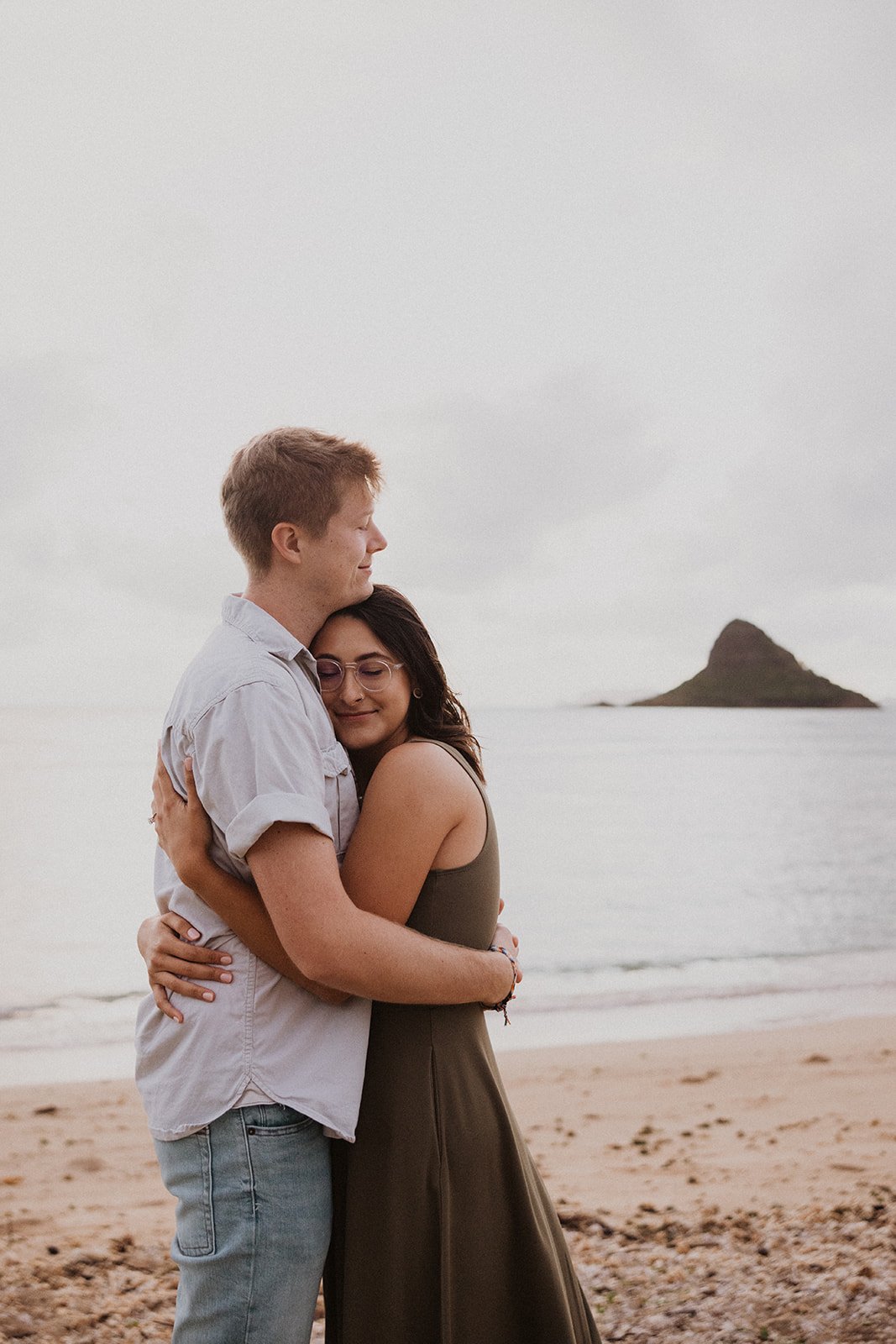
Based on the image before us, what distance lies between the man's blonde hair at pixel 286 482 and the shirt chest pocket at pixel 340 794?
1.44ft

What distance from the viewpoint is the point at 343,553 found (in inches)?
94.6

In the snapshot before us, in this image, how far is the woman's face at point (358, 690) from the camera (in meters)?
2.59

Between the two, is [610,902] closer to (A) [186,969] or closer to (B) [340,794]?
(B) [340,794]

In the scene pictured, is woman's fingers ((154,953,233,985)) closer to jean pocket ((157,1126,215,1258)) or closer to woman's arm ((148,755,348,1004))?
woman's arm ((148,755,348,1004))

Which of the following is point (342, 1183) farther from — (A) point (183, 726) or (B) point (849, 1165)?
(B) point (849, 1165)

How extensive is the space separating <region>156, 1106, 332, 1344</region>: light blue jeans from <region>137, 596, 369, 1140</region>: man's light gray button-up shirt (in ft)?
0.20

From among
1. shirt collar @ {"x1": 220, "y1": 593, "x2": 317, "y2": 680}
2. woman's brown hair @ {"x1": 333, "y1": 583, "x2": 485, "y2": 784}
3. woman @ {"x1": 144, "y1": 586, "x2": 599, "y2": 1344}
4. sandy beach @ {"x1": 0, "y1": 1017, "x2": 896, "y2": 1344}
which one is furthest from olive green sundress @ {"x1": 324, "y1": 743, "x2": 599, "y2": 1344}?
sandy beach @ {"x1": 0, "y1": 1017, "x2": 896, "y2": 1344}

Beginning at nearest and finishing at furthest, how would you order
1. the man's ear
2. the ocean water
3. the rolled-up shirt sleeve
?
the rolled-up shirt sleeve → the man's ear → the ocean water

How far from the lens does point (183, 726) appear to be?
7.20 feet

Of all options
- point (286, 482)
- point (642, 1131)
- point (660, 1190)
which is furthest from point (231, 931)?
point (642, 1131)

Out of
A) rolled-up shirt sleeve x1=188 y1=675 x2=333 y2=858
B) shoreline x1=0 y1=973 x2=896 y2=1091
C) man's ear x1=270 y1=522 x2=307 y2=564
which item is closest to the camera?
rolled-up shirt sleeve x1=188 y1=675 x2=333 y2=858

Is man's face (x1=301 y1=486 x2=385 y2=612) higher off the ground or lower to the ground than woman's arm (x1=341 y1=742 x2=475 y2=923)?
higher

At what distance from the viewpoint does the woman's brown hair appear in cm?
262

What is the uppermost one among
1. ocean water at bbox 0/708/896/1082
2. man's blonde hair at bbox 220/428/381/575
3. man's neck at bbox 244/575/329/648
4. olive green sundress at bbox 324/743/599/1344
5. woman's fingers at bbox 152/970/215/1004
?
man's blonde hair at bbox 220/428/381/575
